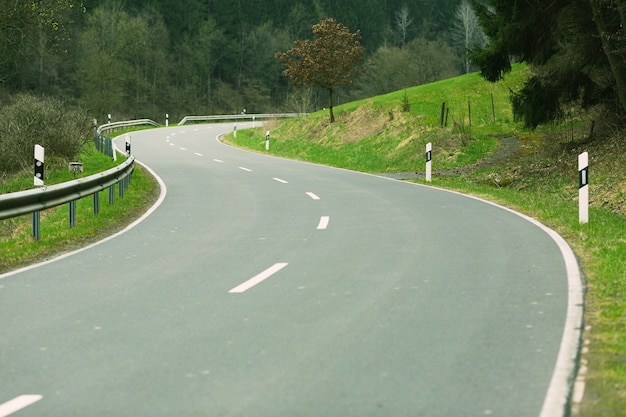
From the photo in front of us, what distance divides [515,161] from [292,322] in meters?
21.1

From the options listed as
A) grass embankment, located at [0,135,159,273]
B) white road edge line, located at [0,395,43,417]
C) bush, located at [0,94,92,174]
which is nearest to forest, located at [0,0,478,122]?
bush, located at [0,94,92,174]

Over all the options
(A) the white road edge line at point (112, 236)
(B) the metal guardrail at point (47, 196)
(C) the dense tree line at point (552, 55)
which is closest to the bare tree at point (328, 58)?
(C) the dense tree line at point (552, 55)

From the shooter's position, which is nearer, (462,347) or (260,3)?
(462,347)

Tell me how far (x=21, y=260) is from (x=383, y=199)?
357 inches

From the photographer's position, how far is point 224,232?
12625mm

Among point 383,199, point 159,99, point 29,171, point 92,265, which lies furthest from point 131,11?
point 92,265

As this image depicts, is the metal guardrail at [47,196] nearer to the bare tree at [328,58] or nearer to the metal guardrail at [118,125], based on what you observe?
the bare tree at [328,58]

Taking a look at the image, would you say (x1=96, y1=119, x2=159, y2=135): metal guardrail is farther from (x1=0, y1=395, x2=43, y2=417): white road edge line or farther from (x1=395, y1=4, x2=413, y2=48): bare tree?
(x1=395, y1=4, x2=413, y2=48): bare tree

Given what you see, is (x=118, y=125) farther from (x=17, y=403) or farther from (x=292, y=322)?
(x=17, y=403)

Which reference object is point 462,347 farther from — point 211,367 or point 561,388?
point 211,367

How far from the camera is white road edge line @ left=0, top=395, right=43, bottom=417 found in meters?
4.59

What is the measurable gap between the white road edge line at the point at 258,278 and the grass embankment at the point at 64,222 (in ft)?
10.8

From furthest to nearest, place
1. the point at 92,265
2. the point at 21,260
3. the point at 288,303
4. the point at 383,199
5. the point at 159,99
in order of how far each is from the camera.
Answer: the point at 159,99
the point at 383,199
the point at 21,260
the point at 92,265
the point at 288,303

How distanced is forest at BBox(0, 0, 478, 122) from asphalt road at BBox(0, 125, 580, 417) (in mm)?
52837
